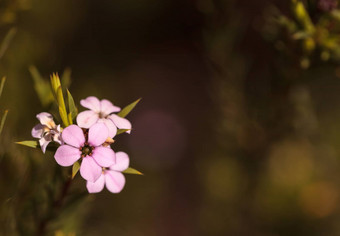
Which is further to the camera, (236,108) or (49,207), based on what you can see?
(236,108)

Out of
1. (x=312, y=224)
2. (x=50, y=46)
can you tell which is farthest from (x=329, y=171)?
(x=50, y=46)

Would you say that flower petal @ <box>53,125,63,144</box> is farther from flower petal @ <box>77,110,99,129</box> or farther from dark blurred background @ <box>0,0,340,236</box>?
dark blurred background @ <box>0,0,340,236</box>

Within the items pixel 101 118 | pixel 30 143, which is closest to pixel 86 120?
pixel 101 118

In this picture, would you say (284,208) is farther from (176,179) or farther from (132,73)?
(132,73)

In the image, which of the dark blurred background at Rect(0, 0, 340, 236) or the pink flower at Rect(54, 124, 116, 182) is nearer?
the pink flower at Rect(54, 124, 116, 182)

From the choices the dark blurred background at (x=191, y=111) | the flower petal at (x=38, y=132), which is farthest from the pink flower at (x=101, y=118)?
the dark blurred background at (x=191, y=111)

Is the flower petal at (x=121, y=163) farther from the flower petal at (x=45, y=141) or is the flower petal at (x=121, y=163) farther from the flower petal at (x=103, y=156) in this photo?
the flower petal at (x=45, y=141)

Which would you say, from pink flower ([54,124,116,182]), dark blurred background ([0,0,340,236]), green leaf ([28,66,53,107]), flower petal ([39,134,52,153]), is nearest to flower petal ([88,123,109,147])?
pink flower ([54,124,116,182])
